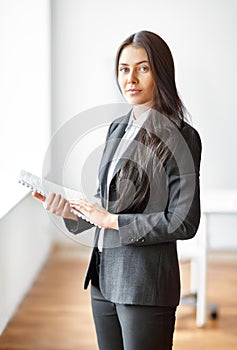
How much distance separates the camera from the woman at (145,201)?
5.11 ft

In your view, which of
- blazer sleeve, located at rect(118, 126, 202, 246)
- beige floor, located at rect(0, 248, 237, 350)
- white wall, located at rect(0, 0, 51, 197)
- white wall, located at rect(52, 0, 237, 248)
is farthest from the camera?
white wall, located at rect(52, 0, 237, 248)

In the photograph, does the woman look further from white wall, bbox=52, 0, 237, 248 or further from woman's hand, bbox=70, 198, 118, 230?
white wall, bbox=52, 0, 237, 248

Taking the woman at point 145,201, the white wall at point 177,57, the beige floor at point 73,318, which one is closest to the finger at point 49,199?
the woman at point 145,201


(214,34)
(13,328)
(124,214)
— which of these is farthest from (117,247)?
(214,34)

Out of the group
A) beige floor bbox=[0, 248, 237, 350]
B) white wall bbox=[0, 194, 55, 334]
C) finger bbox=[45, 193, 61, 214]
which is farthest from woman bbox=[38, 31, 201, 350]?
white wall bbox=[0, 194, 55, 334]

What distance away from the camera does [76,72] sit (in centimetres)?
475

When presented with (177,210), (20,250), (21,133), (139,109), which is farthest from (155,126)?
(21,133)

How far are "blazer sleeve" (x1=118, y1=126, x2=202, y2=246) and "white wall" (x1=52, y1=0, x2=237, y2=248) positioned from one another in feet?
10.00

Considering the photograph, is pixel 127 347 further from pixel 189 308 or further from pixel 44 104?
pixel 44 104

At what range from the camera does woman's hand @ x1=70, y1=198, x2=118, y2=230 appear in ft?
5.20

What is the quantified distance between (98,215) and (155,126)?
24 centimetres

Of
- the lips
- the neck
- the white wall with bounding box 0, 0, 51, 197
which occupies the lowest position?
the neck

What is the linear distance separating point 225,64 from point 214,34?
0.68 ft

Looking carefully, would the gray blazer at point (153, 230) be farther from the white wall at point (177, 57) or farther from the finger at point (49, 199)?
the white wall at point (177, 57)
